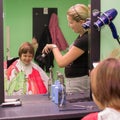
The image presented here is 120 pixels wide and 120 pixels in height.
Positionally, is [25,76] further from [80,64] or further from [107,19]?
[107,19]

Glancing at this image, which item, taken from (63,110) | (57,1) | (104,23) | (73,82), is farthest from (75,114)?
(57,1)

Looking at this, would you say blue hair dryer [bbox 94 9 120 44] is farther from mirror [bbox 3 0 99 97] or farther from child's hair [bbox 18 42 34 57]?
child's hair [bbox 18 42 34 57]

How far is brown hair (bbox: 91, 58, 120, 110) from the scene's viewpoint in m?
1.23

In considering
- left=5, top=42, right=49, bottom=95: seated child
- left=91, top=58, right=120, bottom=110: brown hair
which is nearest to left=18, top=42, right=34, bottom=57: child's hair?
left=5, top=42, right=49, bottom=95: seated child

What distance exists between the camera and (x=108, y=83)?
1.23 m

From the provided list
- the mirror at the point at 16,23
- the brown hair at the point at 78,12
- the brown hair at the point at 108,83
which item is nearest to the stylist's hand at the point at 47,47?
the mirror at the point at 16,23

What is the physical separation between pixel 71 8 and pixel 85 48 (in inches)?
11.6

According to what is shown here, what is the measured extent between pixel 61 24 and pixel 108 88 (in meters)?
0.88

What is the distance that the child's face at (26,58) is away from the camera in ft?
6.51

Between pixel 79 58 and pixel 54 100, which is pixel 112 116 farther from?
pixel 79 58

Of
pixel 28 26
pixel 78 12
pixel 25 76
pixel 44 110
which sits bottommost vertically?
pixel 44 110

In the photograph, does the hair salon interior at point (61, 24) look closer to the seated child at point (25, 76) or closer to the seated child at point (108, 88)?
the seated child at point (25, 76)

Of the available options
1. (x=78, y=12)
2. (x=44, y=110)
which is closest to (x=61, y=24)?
(x=78, y=12)

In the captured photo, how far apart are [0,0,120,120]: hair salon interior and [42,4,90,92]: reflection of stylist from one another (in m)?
0.04
